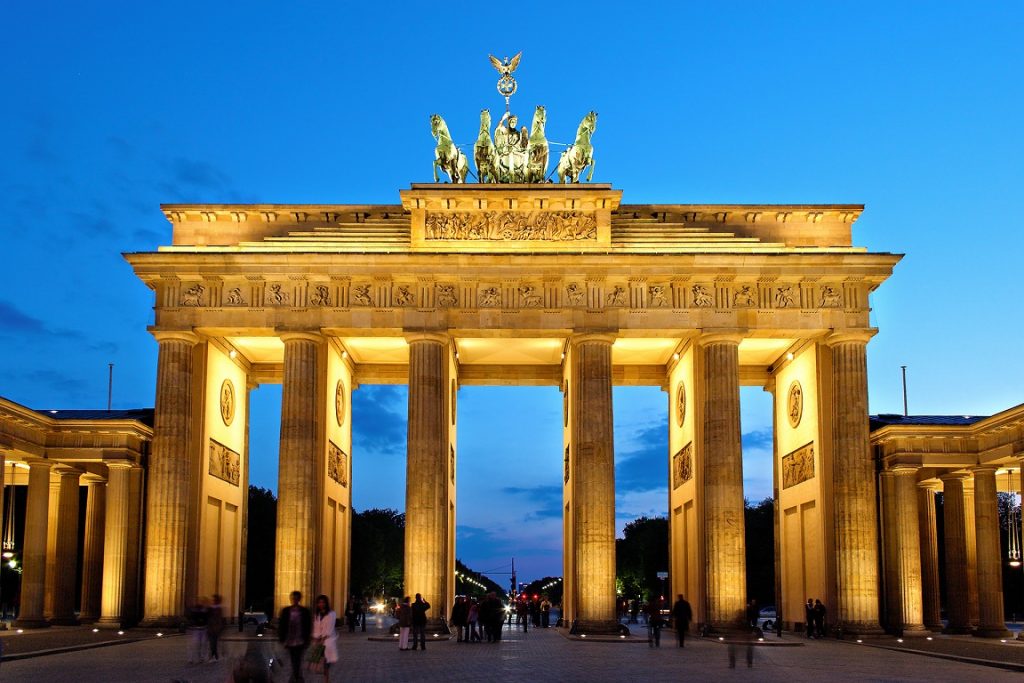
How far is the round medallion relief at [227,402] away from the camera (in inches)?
1938

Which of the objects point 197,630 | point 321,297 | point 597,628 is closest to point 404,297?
point 321,297

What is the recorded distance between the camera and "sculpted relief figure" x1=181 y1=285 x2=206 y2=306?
4553 centimetres

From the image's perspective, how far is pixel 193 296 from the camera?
150 feet

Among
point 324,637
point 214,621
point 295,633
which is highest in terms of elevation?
point 295,633

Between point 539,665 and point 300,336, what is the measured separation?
797 inches

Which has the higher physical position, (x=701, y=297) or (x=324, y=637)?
(x=701, y=297)

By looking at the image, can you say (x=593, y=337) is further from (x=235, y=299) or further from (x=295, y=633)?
(x=295, y=633)

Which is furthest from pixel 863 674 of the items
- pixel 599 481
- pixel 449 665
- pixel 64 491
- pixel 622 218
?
pixel 64 491

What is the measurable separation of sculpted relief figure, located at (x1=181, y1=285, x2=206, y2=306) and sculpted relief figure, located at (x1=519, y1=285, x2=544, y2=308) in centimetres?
1228

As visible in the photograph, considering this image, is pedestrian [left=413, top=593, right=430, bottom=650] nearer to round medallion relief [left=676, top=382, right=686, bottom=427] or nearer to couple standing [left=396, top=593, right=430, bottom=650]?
couple standing [left=396, top=593, right=430, bottom=650]

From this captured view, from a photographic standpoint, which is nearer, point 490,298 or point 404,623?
point 404,623

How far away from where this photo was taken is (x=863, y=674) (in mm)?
26625

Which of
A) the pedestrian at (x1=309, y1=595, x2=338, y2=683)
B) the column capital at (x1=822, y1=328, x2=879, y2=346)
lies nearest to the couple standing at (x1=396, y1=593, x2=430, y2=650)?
the pedestrian at (x1=309, y1=595, x2=338, y2=683)

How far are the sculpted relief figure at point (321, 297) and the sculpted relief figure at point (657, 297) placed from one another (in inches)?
488
